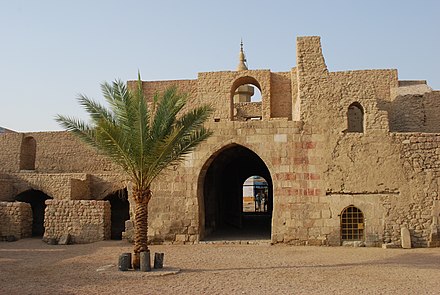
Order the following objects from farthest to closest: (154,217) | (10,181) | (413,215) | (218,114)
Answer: (10,181), (218,114), (154,217), (413,215)

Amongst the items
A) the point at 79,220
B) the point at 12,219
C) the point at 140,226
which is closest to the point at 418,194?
the point at 140,226

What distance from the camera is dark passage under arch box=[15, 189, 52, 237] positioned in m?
18.8

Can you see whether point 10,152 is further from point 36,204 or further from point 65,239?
point 65,239

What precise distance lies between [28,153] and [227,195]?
9529 mm

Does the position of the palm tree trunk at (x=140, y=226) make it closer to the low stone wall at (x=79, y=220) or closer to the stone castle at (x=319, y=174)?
the stone castle at (x=319, y=174)

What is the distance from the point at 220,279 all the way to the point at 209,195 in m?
8.74

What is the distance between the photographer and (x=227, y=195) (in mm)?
21234

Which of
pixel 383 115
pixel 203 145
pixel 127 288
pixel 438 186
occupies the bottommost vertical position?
pixel 127 288

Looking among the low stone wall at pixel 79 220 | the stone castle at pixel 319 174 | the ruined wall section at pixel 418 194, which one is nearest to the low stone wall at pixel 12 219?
the stone castle at pixel 319 174

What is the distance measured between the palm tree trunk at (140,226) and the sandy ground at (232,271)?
0.48 meters

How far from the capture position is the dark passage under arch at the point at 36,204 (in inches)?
739

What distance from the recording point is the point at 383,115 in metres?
13.3

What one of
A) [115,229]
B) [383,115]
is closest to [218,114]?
[383,115]

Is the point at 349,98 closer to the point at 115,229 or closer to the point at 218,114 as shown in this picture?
the point at 218,114
